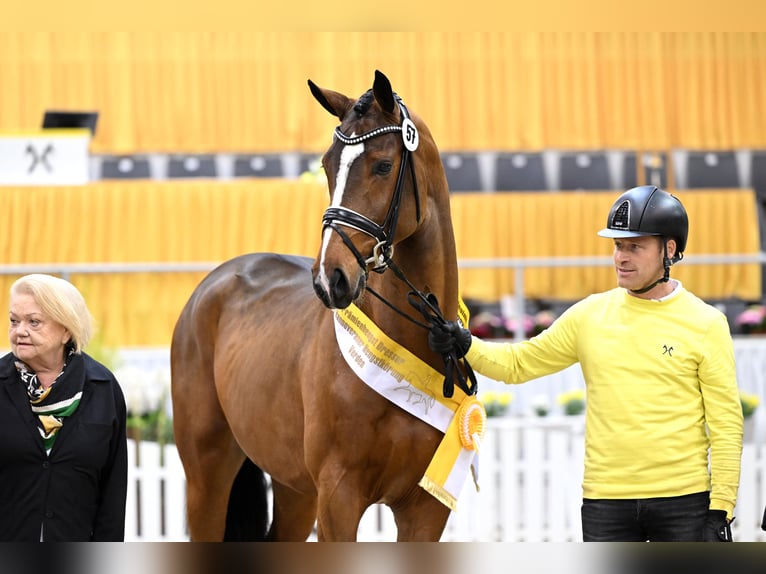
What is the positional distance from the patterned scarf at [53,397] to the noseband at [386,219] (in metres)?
0.83

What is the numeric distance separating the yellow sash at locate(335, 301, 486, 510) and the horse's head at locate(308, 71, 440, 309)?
28 cm

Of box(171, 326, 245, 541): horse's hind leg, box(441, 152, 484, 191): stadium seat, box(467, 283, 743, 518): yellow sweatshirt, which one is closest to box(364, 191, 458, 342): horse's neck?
box(467, 283, 743, 518): yellow sweatshirt

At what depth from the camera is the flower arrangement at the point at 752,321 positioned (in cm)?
927

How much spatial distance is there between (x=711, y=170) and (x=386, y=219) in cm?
971

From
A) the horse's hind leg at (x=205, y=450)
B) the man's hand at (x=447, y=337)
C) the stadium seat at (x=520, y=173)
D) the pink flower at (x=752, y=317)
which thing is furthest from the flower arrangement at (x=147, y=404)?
the stadium seat at (x=520, y=173)

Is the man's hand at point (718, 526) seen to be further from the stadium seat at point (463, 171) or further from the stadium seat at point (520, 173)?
the stadium seat at point (520, 173)

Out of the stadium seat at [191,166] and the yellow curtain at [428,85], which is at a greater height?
the yellow curtain at [428,85]

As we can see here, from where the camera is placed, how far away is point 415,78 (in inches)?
462

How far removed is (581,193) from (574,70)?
6.46 ft

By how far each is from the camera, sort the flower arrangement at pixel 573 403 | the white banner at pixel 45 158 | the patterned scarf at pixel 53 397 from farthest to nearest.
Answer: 1. the white banner at pixel 45 158
2. the flower arrangement at pixel 573 403
3. the patterned scarf at pixel 53 397

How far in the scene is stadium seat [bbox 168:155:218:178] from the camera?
37.7ft

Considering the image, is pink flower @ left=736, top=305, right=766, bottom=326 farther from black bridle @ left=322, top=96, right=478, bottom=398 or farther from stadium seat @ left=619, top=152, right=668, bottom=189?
black bridle @ left=322, top=96, right=478, bottom=398

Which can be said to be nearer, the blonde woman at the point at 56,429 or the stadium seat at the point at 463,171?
the blonde woman at the point at 56,429

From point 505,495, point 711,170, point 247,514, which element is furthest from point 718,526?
point 711,170
